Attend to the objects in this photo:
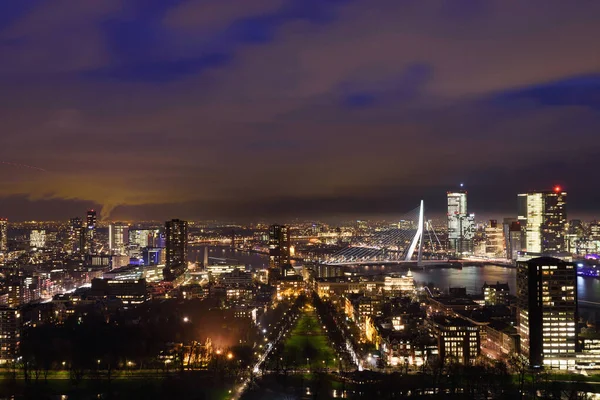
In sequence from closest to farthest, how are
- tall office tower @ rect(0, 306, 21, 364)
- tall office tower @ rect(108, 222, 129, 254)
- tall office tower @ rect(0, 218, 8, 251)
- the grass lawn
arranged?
the grass lawn → tall office tower @ rect(0, 306, 21, 364) → tall office tower @ rect(0, 218, 8, 251) → tall office tower @ rect(108, 222, 129, 254)

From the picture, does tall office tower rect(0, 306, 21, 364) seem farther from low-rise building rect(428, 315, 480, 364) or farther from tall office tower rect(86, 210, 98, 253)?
tall office tower rect(86, 210, 98, 253)

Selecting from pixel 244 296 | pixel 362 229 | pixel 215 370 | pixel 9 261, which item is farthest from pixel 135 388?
pixel 362 229

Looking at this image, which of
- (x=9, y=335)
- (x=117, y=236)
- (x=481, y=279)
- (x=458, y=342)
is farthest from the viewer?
(x=117, y=236)

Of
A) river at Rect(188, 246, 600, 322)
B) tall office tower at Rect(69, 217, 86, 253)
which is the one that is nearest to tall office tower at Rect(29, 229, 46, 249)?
tall office tower at Rect(69, 217, 86, 253)

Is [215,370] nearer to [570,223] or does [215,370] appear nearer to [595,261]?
[595,261]

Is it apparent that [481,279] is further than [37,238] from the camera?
No

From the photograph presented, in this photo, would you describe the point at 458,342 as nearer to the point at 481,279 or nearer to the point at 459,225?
the point at 481,279

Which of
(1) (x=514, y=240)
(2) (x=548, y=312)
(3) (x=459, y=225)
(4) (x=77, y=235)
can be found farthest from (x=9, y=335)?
(3) (x=459, y=225)
